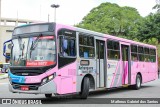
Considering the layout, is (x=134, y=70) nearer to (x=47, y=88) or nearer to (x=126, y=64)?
(x=126, y=64)

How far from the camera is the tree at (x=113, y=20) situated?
67.4 m

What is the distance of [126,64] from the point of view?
20297mm

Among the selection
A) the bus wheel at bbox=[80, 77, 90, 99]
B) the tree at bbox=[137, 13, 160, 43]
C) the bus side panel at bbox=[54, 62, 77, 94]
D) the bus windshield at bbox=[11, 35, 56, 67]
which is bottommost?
the bus wheel at bbox=[80, 77, 90, 99]

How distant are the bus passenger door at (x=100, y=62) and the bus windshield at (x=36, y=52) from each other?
366 cm

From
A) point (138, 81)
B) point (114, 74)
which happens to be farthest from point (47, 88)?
point (138, 81)

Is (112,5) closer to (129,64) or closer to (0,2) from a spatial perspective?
(0,2)

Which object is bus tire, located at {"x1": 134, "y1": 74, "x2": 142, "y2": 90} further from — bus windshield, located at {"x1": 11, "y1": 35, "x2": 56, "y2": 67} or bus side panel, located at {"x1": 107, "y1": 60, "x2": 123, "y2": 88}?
bus windshield, located at {"x1": 11, "y1": 35, "x2": 56, "y2": 67}

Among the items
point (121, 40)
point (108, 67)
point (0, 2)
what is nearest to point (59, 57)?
point (108, 67)

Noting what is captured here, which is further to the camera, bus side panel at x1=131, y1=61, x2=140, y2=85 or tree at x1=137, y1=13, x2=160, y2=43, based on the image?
tree at x1=137, y1=13, x2=160, y2=43

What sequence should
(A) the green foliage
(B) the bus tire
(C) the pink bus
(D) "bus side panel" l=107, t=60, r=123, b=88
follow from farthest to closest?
1. (A) the green foliage
2. (B) the bus tire
3. (D) "bus side panel" l=107, t=60, r=123, b=88
4. (C) the pink bus

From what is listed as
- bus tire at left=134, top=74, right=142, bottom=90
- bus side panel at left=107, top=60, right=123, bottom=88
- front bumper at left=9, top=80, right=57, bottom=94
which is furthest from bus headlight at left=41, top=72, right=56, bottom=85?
bus tire at left=134, top=74, right=142, bottom=90

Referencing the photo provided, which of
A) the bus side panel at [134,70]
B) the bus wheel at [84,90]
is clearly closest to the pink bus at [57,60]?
the bus wheel at [84,90]

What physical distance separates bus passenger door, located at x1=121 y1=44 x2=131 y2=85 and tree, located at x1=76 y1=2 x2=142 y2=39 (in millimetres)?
41955

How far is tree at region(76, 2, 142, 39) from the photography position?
2653 inches
